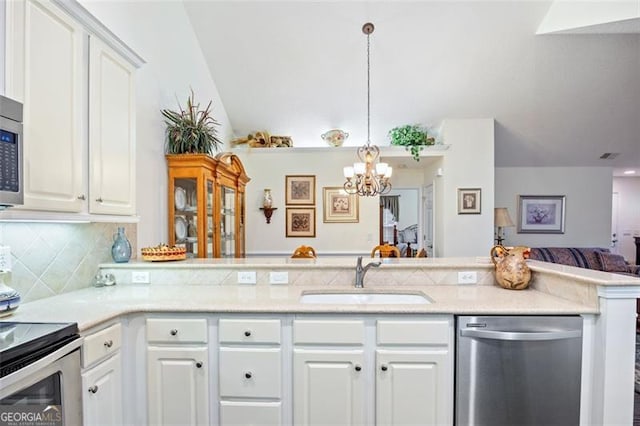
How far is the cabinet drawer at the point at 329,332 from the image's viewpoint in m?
1.76

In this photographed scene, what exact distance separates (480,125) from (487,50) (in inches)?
44.8

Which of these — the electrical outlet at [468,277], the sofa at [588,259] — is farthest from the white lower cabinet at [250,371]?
the sofa at [588,259]

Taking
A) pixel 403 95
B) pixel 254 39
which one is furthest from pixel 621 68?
pixel 254 39

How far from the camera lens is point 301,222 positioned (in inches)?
207

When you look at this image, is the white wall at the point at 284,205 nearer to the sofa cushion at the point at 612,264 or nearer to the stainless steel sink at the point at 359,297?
the stainless steel sink at the point at 359,297

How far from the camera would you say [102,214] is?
1.92 metres

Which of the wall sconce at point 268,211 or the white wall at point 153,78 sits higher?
the white wall at point 153,78

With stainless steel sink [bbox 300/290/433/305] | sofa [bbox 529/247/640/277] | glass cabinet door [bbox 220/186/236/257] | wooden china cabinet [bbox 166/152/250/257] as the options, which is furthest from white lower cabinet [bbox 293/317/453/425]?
sofa [bbox 529/247/640/277]

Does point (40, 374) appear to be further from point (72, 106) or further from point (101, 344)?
point (72, 106)

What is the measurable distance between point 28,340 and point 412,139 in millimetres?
4631

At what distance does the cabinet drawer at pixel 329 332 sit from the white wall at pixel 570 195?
555 centimetres

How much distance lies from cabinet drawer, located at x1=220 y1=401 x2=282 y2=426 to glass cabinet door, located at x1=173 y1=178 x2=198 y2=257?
1.64 metres

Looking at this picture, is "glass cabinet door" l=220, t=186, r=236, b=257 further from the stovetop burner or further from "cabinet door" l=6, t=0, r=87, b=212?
the stovetop burner

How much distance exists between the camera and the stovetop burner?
1.11 meters
